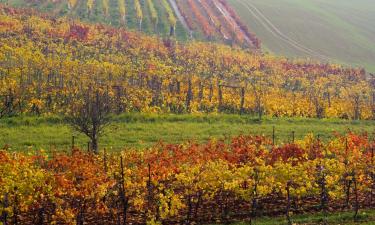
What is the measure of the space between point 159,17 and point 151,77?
42489 millimetres

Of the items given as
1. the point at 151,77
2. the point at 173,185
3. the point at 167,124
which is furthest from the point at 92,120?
the point at 151,77

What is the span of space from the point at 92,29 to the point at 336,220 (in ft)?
171

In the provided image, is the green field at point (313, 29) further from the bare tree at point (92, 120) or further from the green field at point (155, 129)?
the bare tree at point (92, 120)

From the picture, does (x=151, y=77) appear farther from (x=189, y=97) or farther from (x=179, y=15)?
(x=179, y=15)

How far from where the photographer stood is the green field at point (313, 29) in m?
89.3

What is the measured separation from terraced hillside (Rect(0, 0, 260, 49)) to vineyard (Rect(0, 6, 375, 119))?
9202 millimetres

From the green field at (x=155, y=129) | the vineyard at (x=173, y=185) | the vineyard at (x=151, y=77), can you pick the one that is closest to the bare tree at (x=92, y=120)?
the green field at (x=155, y=129)

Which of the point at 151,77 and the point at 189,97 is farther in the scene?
the point at 151,77

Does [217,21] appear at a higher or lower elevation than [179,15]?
lower

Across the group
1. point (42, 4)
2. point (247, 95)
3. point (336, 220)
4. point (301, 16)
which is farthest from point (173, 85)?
point (301, 16)

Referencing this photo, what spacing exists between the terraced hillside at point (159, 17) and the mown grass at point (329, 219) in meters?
59.0

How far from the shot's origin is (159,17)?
88.2m

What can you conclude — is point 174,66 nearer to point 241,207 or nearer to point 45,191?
point 241,207

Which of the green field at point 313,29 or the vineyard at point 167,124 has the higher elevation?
the green field at point 313,29
